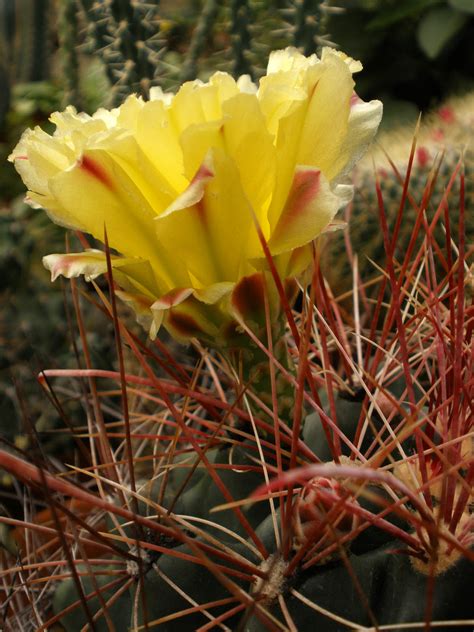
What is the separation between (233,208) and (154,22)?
0.99 meters

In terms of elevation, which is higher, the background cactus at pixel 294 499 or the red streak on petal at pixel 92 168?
the red streak on petal at pixel 92 168

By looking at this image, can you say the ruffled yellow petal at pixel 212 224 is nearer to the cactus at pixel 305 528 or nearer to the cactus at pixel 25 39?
the cactus at pixel 305 528

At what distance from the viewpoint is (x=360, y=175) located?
121 centimetres

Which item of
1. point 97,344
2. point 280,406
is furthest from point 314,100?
point 97,344

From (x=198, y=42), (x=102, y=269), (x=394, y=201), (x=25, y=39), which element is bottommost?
(x=25, y=39)

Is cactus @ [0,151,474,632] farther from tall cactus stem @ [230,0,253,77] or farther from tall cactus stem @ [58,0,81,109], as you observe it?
tall cactus stem @ [58,0,81,109]

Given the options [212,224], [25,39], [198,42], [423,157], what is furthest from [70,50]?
[212,224]

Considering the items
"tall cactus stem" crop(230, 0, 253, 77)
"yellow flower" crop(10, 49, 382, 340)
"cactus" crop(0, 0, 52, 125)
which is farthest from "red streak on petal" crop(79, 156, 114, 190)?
"cactus" crop(0, 0, 52, 125)

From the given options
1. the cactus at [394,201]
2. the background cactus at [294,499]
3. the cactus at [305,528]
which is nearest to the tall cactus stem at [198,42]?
the cactus at [394,201]

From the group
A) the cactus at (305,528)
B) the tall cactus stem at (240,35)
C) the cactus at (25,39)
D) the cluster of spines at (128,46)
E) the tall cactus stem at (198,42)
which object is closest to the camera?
the cactus at (305,528)

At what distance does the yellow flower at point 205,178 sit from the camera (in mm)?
390

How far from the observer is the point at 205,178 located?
374 mm

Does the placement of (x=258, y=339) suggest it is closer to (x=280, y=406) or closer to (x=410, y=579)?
(x=280, y=406)

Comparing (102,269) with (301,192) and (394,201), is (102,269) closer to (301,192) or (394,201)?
(301,192)
